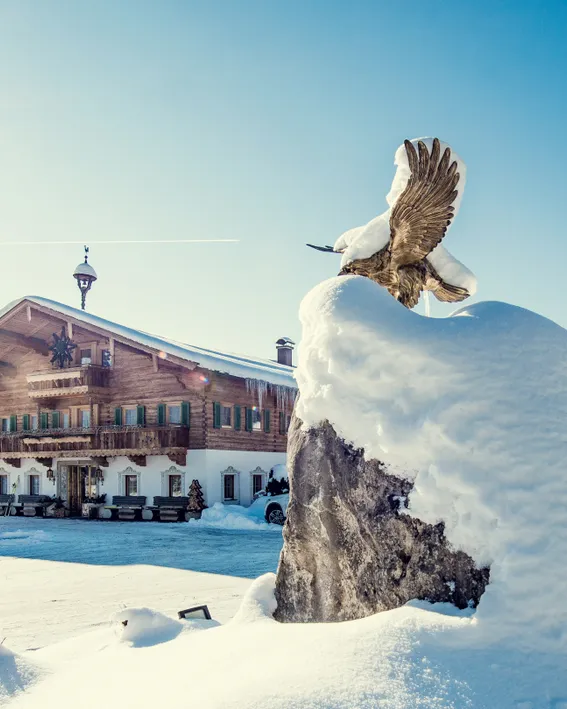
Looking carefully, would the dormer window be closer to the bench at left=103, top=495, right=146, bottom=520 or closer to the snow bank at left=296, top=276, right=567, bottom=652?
the bench at left=103, top=495, right=146, bottom=520

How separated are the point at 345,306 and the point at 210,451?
65.4 feet

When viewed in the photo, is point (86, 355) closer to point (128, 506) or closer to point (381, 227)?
point (128, 506)

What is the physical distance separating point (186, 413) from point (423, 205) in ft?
65.2

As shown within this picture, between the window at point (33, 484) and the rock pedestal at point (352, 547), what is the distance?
26283mm

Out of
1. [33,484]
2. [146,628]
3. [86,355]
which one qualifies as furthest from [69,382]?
[146,628]

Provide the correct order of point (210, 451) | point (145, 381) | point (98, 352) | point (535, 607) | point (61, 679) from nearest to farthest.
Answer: point (535, 607) → point (61, 679) → point (210, 451) → point (145, 381) → point (98, 352)

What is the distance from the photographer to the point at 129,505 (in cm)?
2381

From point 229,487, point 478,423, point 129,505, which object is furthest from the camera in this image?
point 129,505

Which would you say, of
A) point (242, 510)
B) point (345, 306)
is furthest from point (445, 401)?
point (242, 510)

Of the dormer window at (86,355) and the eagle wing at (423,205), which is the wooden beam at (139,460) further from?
the eagle wing at (423,205)

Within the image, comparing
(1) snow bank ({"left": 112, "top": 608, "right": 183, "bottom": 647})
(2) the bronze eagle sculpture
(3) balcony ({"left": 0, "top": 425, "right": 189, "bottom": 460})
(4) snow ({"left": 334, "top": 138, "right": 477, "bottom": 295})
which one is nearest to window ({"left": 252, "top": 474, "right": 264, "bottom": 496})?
(3) balcony ({"left": 0, "top": 425, "right": 189, "bottom": 460})

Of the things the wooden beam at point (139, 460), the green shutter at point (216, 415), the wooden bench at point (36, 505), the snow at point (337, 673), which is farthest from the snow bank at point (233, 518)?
the snow at point (337, 673)

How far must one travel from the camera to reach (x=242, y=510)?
21.3 m

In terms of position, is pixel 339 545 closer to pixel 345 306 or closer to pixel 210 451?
pixel 345 306
